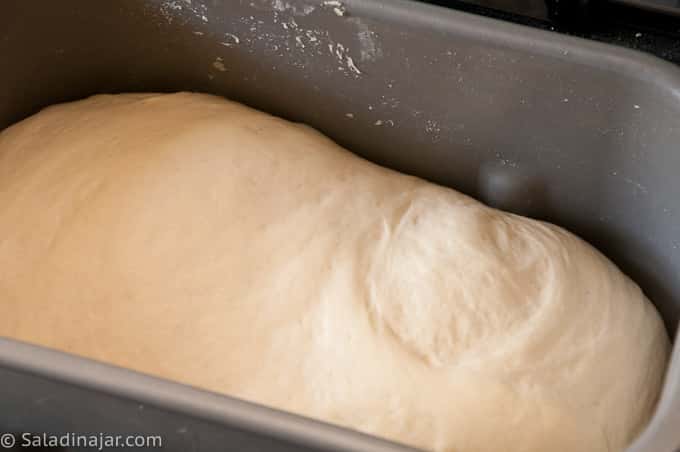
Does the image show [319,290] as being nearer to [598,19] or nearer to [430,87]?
[430,87]

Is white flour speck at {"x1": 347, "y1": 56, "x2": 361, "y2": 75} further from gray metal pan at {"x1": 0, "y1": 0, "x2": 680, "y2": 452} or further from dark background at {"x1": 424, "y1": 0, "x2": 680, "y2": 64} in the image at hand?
dark background at {"x1": 424, "y1": 0, "x2": 680, "y2": 64}

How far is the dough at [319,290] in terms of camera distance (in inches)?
34.8

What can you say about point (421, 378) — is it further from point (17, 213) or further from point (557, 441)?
point (17, 213)

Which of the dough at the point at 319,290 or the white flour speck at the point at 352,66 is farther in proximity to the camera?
the white flour speck at the point at 352,66

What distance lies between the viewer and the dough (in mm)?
884

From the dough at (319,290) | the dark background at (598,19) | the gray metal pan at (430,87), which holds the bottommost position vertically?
the dough at (319,290)

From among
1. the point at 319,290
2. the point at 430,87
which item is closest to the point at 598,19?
the point at 430,87

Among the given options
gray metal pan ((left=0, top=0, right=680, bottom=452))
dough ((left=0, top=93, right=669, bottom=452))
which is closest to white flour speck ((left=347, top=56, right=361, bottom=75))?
gray metal pan ((left=0, top=0, right=680, bottom=452))

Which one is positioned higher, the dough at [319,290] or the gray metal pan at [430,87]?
the gray metal pan at [430,87]

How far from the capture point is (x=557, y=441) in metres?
0.86

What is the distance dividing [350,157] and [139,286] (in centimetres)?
32

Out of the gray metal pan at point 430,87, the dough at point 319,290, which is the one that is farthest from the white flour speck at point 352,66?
the dough at point 319,290

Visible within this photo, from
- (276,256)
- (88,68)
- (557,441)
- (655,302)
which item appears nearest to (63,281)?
(276,256)

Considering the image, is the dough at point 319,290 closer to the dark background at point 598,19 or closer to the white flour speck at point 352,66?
the white flour speck at point 352,66
